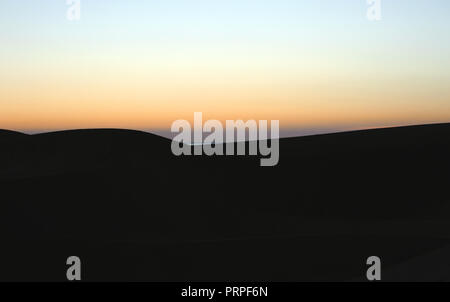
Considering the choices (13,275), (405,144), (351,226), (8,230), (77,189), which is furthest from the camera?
(405,144)

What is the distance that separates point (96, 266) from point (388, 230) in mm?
9172

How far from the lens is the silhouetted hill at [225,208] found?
1516 centimetres

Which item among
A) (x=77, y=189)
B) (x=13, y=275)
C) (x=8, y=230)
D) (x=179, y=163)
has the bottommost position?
(x=13, y=275)

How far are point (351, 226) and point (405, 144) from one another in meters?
13.2

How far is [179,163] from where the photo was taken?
27.9 meters

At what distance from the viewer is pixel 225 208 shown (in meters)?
21.7

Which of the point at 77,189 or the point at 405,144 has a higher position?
the point at 405,144

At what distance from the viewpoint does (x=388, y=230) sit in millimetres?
17781

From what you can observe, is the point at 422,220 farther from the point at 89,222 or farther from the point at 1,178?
the point at 1,178

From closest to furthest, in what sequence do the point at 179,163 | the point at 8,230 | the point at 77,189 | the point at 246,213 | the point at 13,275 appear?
1. the point at 13,275
2. the point at 8,230
3. the point at 246,213
4. the point at 77,189
5. the point at 179,163

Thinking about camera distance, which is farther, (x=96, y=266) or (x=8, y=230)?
(x=8, y=230)

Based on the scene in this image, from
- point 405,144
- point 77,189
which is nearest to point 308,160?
point 405,144

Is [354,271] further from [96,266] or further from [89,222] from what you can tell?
[89,222]

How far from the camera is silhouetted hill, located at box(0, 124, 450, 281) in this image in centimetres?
1516
